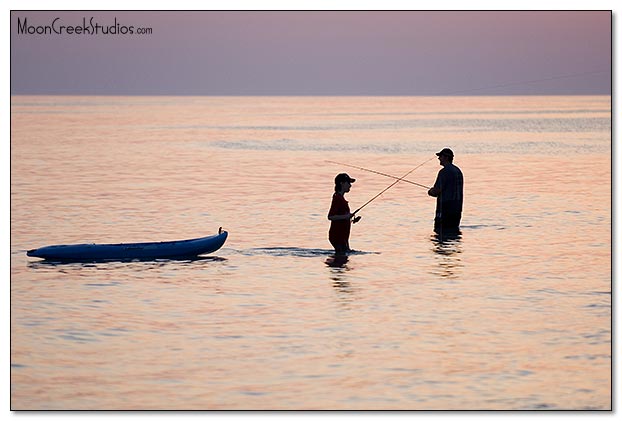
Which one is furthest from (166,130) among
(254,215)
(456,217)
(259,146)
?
(456,217)

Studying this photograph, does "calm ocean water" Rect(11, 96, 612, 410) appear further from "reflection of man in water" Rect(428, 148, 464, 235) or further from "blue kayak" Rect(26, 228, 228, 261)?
"reflection of man in water" Rect(428, 148, 464, 235)

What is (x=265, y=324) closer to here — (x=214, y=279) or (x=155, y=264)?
(x=214, y=279)

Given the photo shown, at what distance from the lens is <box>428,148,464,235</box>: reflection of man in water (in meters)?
20.6

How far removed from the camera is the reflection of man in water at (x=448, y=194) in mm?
20625

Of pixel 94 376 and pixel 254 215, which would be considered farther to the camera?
pixel 254 215

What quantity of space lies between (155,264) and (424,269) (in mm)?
3628

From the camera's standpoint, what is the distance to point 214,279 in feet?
56.6

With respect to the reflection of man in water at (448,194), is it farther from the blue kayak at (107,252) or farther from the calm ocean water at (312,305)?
the blue kayak at (107,252)

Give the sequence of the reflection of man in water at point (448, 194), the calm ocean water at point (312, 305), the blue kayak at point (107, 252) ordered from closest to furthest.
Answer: the calm ocean water at point (312, 305) → the blue kayak at point (107, 252) → the reflection of man in water at point (448, 194)

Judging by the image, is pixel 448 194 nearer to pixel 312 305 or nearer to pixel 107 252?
pixel 107 252

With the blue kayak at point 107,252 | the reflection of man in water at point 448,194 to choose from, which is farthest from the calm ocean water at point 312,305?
the reflection of man in water at point 448,194

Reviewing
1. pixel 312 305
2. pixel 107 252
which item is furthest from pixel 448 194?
pixel 312 305

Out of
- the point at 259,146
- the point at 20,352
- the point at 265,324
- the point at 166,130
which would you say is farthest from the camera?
the point at 166,130
